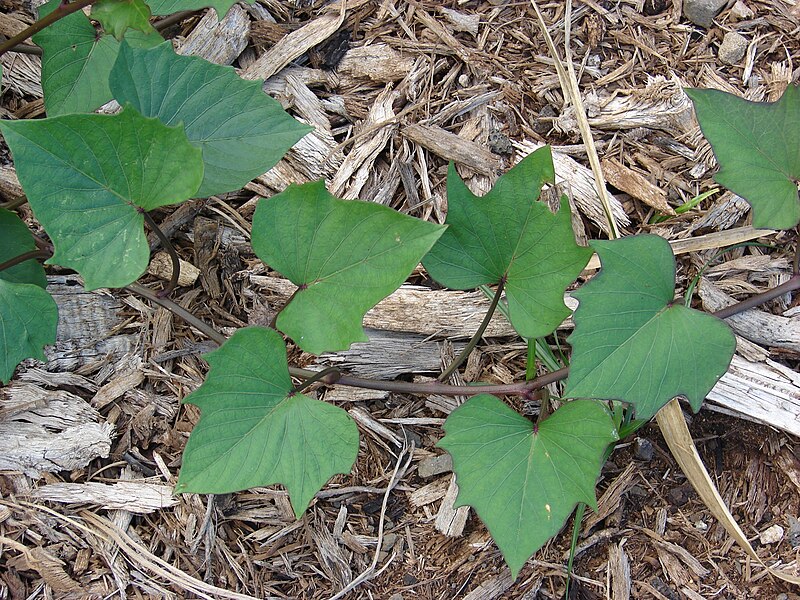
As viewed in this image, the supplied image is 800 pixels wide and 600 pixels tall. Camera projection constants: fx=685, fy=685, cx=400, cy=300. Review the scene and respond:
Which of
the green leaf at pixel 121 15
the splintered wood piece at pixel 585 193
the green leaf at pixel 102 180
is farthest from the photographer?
the splintered wood piece at pixel 585 193

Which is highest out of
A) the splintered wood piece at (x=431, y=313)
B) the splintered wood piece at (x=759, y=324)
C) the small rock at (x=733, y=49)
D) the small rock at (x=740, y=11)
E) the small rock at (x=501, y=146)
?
the small rock at (x=740, y=11)

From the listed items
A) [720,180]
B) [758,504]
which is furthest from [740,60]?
[758,504]

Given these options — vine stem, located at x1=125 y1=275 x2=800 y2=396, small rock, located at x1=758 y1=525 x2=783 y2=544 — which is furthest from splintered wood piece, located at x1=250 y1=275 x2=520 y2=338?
small rock, located at x1=758 y1=525 x2=783 y2=544

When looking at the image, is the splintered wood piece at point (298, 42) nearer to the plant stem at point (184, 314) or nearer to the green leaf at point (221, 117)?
the green leaf at point (221, 117)

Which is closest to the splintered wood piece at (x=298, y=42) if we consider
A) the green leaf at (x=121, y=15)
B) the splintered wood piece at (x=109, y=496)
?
the green leaf at (x=121, y=15)

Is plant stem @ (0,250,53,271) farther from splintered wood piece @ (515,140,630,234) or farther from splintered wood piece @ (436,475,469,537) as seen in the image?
splintered wood piece @ (515,140,630,234)

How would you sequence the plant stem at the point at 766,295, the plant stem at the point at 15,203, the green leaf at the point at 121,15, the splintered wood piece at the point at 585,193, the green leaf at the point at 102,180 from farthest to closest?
the splintered wood piece at the point at 585,193, the plant stem at the point at 15,203, the plant stem at the point at 766,295, the green leaf at the point at 121,15, the green leaf at the point at 102,180

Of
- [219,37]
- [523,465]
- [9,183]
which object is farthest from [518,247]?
[9,183]
